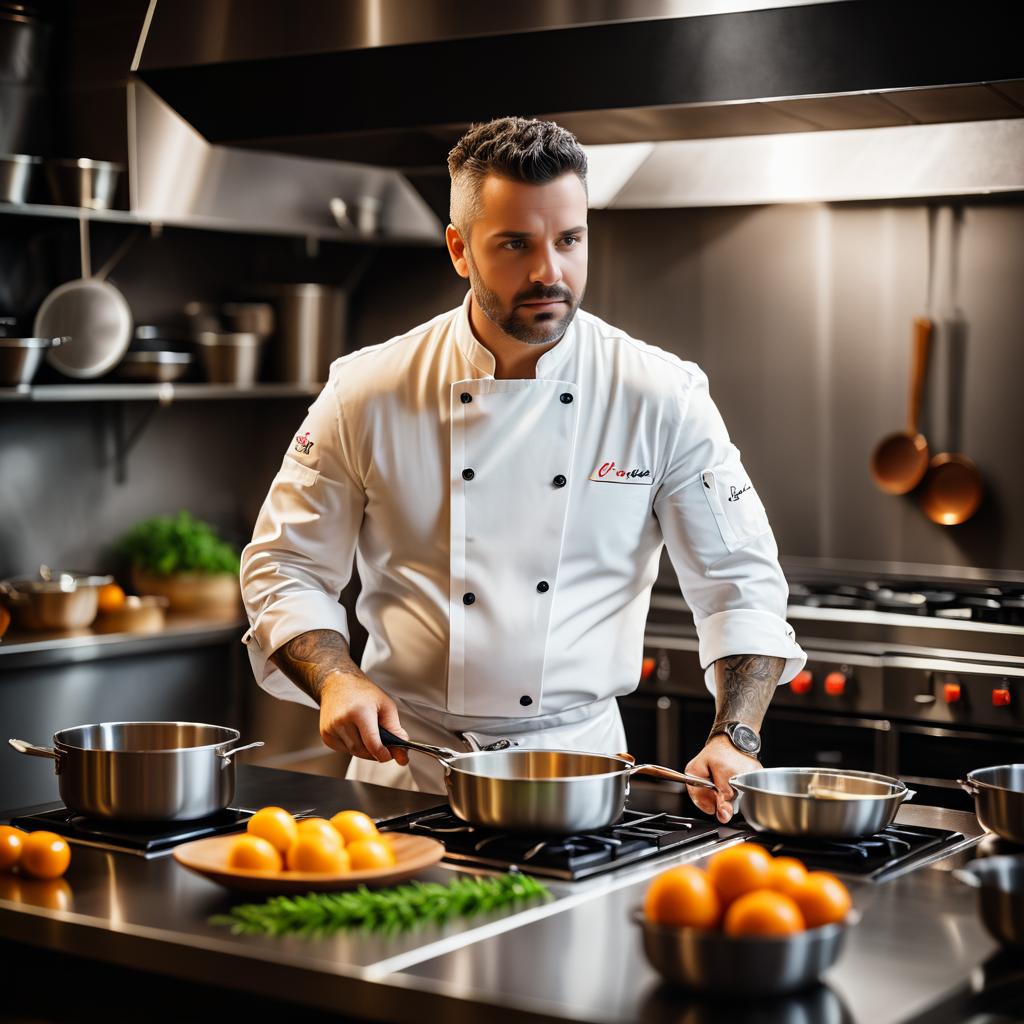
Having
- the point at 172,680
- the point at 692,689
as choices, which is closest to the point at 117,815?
the point at 692,689

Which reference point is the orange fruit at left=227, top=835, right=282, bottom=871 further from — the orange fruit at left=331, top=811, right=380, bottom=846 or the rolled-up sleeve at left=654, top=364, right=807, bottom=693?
the rolled-up sleeve at left=654, top=364, right=807, bottom=693

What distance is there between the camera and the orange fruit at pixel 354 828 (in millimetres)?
1650

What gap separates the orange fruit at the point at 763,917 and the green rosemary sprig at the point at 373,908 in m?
0.30

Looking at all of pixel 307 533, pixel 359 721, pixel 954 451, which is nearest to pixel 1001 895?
pixel 359 721

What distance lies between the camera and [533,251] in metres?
2.13

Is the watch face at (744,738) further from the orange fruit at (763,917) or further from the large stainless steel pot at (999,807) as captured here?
the orange fruit at (763,917)

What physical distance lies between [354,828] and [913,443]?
255 cm

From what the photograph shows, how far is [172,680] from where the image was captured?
13.0ft

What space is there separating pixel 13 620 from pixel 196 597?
1.70 feet

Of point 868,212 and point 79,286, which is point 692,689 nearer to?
point 868,212

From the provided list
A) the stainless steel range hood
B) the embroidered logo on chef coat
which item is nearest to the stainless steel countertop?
the embroidered logo on chef coat

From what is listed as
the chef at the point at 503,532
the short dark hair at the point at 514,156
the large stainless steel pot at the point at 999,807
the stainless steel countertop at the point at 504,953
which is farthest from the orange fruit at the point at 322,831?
the short dark hair at the point at 514,156

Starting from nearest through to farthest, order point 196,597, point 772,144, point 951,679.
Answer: point 951,679
point 772,144
point 196,597

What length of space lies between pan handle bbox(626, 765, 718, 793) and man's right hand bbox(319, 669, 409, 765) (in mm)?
353
